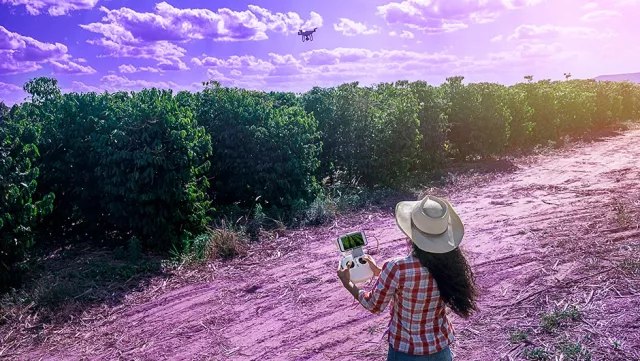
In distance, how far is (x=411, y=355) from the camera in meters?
2.94

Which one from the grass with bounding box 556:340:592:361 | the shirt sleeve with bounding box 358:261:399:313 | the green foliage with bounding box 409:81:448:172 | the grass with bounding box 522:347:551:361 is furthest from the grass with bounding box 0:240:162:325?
the green foliage with bounding box 409:81:448:172

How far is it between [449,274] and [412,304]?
0.26 m

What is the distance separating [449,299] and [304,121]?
6.82 m

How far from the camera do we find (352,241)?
121 inches

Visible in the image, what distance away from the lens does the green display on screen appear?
120 inches

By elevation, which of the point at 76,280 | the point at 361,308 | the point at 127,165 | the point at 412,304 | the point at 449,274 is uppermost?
the point at 127,165

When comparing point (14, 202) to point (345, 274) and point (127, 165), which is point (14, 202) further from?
point (345, 274)

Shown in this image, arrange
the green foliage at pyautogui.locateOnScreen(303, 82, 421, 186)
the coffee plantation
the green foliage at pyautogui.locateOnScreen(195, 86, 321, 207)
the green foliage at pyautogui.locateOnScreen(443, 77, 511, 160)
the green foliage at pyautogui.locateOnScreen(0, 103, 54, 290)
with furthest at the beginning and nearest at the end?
the green foliage at pyautogui.locateOnScreen(443, 77, 511, 160), the green foliage at pyautogui.locateOnScreen(303, 82, 421, 186), the green foliage at pyautogui.locateOnScreen(195, 86, 321, 207), the coffee plantation, the green foliage at pyautogui.locateOnScreen(0, 103, 54, 290)

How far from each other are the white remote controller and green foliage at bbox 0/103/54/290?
14.7ft

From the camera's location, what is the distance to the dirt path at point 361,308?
4891 millimetres

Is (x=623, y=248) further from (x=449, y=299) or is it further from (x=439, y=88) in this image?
(x=439, y=88)

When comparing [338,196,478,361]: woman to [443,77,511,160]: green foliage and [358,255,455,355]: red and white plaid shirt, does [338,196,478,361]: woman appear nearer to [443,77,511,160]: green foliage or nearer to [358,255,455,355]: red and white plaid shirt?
[358,255,455,355]: red and white plaid shirt

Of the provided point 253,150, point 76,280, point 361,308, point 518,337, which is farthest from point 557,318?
point 253,150

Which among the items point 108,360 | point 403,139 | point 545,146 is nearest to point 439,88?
point 403,139
